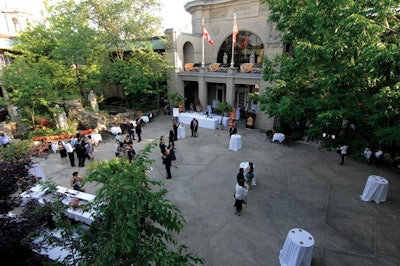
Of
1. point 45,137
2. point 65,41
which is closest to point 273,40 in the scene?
point 65,41

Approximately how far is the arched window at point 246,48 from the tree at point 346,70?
13603 millimetres

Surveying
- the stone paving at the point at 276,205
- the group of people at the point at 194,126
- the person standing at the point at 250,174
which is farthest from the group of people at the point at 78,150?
the person standing at the point at 250,174

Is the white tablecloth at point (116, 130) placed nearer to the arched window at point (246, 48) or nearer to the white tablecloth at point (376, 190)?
the arched window at point (246, 48)

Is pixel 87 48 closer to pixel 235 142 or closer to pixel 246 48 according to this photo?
pixel 235 142

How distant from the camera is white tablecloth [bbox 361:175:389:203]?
28.4 ft

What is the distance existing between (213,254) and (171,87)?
1865 centimetres

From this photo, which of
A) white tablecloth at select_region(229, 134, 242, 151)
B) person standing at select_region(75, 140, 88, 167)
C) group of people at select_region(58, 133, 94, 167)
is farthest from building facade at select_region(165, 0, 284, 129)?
person standing at select_region(75, 140, 88, 167)

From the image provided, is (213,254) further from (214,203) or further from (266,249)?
(214,203)

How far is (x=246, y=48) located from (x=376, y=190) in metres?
18.0

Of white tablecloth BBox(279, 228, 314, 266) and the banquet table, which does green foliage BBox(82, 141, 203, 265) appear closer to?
white tablecloth BBox(279, 228, 314, 266)

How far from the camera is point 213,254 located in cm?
645

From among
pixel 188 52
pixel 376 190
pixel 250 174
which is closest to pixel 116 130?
pixel 250 174

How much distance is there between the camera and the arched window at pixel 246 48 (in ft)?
71.5

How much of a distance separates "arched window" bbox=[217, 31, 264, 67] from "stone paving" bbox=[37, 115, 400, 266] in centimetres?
1193
